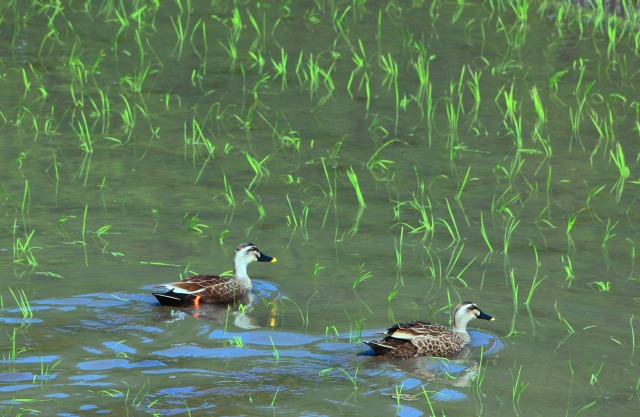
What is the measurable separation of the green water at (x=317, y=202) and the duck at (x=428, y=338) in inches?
3.8

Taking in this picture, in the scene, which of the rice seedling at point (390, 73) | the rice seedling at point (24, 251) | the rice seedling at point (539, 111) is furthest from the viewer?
the rice seedling at point (390, 73)

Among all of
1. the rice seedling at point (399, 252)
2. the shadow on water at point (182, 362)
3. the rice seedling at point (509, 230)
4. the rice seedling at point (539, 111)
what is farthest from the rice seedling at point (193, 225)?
the rice seedling at point (539, 111)

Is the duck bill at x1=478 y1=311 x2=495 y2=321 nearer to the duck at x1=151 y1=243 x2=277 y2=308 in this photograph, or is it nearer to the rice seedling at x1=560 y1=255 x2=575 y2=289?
the rice seedling at x1=560 y1=255 x2=575 y2=289

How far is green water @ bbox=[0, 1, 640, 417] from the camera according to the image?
7145 millimetres

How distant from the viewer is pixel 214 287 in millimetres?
8273

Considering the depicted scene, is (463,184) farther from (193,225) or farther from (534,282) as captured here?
(193,225)

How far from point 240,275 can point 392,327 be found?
4.68ft

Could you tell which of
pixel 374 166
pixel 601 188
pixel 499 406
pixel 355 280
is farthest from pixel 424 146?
pixel 499 406

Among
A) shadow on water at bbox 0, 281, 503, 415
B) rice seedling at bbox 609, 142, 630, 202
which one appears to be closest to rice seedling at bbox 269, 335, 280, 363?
shadow on water at bbox 0, 281, 503, 415

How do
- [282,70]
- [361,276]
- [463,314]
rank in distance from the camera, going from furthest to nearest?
[282,70] < [361,276] < [463,314]

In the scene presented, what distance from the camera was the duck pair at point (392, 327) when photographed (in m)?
7.50

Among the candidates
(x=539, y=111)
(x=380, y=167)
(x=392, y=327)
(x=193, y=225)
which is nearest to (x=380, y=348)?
(x=392, y=327)

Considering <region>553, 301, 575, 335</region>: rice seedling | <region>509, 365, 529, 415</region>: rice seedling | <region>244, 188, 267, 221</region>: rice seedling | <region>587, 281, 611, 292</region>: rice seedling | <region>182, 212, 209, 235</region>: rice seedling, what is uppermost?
<region>244, 188, 267, 221</region>: rice seedling

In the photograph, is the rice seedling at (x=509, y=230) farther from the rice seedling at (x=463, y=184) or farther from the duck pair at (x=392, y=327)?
the duck pair at (x=392, y=327)
